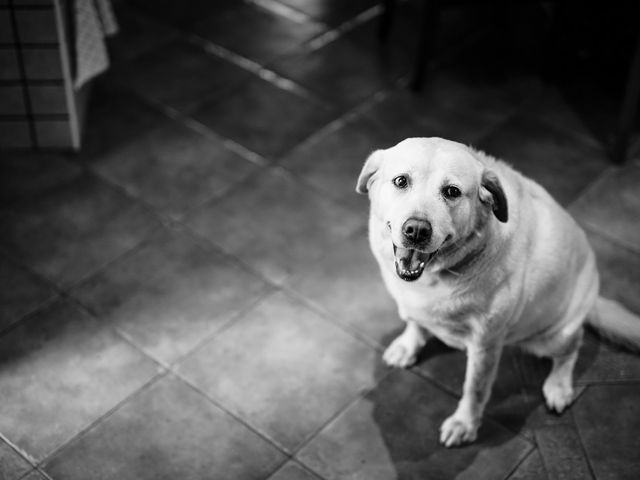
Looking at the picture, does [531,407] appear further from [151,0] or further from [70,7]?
[151,0]

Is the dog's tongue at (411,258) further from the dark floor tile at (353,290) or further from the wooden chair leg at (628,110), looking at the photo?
the wooden chair leg at (628,110)

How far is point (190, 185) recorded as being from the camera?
3998 mm

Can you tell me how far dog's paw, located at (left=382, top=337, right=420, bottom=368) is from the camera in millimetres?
3174

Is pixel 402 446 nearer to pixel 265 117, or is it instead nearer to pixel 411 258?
pixel 411 258

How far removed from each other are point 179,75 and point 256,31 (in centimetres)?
62

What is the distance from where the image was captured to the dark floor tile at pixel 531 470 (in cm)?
281

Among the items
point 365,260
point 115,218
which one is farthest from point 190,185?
point 365,260

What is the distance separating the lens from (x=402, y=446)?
9.53 feet

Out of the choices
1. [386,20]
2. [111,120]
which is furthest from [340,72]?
[111,120]

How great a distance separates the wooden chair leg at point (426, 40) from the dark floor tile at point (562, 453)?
2.22 metres

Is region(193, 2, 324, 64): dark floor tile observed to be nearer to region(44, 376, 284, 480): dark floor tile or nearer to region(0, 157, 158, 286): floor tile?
region(0, 157, 158, 286): floor tile

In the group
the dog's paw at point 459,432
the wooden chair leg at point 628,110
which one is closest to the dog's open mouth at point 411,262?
the dog's paw at point 459,432

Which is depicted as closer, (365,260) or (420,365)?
(420,365)

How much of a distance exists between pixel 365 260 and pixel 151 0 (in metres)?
2.58
